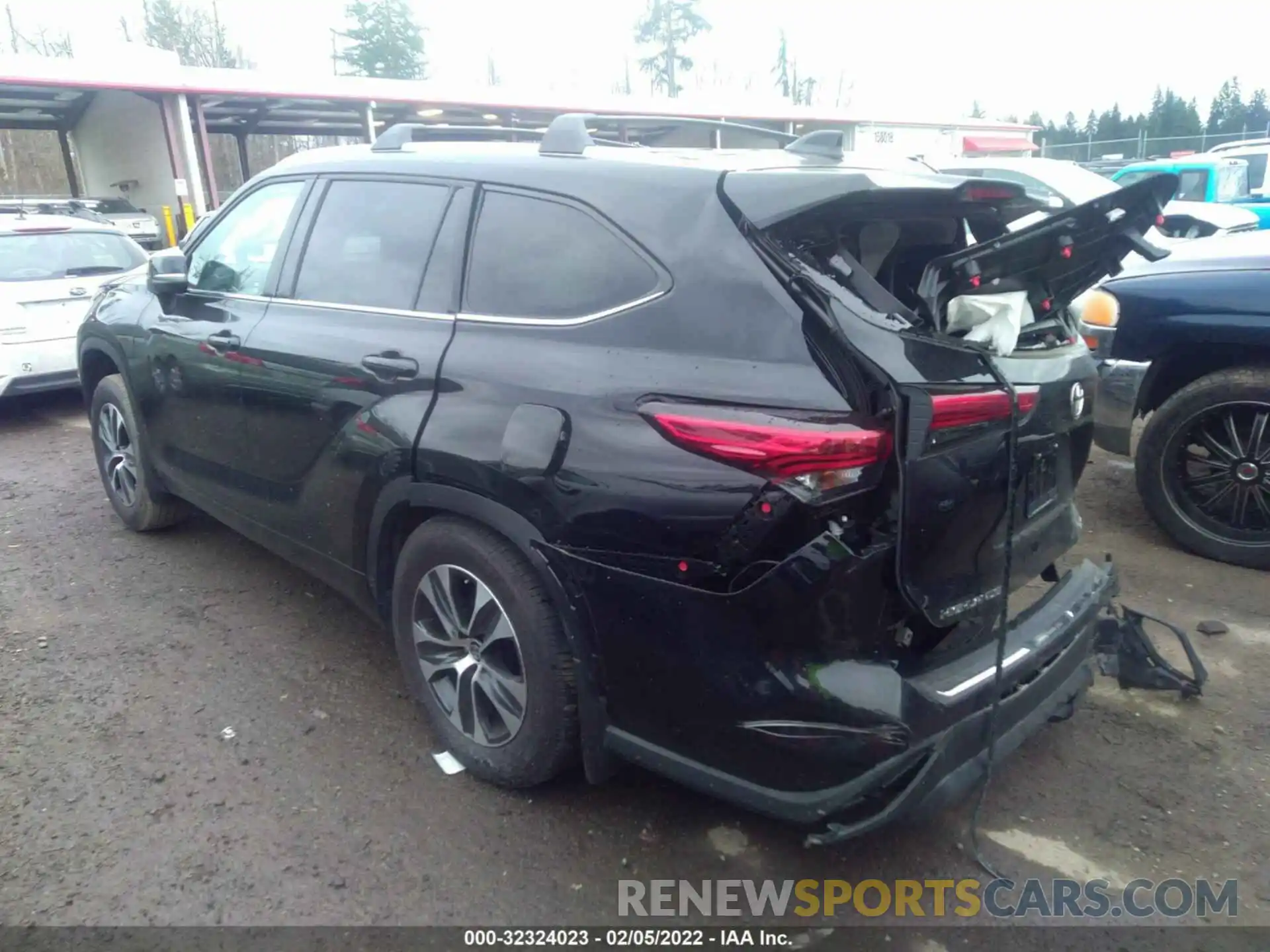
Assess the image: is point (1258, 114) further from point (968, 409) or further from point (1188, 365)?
point (968, 409)

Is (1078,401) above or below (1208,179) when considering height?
above

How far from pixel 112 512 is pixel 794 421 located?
4745 mm

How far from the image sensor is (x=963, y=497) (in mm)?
2262

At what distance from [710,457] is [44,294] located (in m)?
7.17

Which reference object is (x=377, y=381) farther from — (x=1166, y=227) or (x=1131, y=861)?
(x=1166, y=227)

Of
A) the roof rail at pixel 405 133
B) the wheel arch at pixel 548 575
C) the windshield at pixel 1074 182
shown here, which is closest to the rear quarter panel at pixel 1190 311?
A: the roof rail at pixel 405 133

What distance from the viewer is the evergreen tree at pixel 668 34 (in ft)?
190

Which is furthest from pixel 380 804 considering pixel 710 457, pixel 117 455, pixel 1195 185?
pixel 1195 185

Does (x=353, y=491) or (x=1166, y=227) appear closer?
(x=353, y=491)

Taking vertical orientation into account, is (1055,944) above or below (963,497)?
below

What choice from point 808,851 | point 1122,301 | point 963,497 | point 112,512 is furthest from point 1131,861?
point 112,512

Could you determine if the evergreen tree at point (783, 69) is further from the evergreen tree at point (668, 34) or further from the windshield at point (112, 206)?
the windshield at point (112, 206)

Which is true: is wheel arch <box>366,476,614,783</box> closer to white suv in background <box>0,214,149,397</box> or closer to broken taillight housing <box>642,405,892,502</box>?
broken taillight housing <box>642,405,892,502</box>

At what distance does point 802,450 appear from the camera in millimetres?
2084
